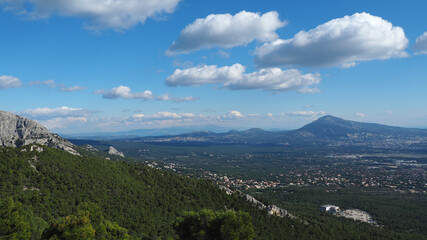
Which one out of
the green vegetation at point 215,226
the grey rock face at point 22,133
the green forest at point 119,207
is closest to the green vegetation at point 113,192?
the green forest at point 119,207

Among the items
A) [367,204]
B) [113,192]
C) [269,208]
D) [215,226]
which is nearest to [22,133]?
[113,192]

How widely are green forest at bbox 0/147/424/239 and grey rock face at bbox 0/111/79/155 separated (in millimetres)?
62586

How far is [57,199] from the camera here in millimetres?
41312

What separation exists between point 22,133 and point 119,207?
114 meters

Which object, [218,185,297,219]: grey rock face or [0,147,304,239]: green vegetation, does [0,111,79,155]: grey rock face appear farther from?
[218,185,297,219]: grey rock face

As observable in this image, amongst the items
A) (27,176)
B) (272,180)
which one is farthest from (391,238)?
(272,180)

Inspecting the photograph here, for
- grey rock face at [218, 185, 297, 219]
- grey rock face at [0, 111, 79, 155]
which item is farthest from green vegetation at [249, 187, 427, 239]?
grey rock face at [0, 111, 79, 155]

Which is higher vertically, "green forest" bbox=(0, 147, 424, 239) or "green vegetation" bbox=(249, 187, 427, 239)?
"green forest" bbox=(0, 147, 424, 239)

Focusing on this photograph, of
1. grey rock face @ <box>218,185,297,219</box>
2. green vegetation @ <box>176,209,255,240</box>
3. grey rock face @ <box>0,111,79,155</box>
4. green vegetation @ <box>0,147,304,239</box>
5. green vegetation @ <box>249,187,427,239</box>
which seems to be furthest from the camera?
grey rock face @ <box>0,111,79,155</box>

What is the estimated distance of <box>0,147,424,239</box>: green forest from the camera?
27086 mm

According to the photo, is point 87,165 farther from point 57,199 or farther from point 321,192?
point 321,192

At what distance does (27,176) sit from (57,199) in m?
8.66

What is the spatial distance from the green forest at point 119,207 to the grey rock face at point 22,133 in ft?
205

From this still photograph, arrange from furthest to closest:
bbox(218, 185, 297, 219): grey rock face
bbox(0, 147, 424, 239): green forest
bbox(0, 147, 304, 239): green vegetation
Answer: bbox(218, 185, 297, 219): grey rock face
bbox(0, 147, 304, 239): green vegetation
bbox(0, 147, 424, 239): green forest
